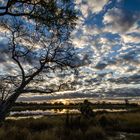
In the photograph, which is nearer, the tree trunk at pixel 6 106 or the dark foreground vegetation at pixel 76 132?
the tree trunk at pixel 6 106

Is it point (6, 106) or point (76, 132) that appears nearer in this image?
point (6, 106)

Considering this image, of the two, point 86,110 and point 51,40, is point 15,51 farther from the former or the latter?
point 86,110

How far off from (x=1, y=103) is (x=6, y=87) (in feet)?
2.99

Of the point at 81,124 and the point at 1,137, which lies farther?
the point at 81,124

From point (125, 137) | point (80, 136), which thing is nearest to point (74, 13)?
point (80, 136)

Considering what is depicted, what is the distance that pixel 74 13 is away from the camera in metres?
14.5

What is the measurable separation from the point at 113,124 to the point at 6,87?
23.1 metres

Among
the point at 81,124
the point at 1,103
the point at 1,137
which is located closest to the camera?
the point at 1,103

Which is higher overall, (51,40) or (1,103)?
(51,40)

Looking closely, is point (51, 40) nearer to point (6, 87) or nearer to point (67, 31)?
point (67, 31)

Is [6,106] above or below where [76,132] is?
above

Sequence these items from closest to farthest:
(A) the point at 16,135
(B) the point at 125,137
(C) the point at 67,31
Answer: (C) the point at 67,31 → (A) the point at 16,135 → (B) the point at 125,137

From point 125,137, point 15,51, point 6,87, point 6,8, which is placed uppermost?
point 6,8

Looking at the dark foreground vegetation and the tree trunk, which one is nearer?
the tree trunk
